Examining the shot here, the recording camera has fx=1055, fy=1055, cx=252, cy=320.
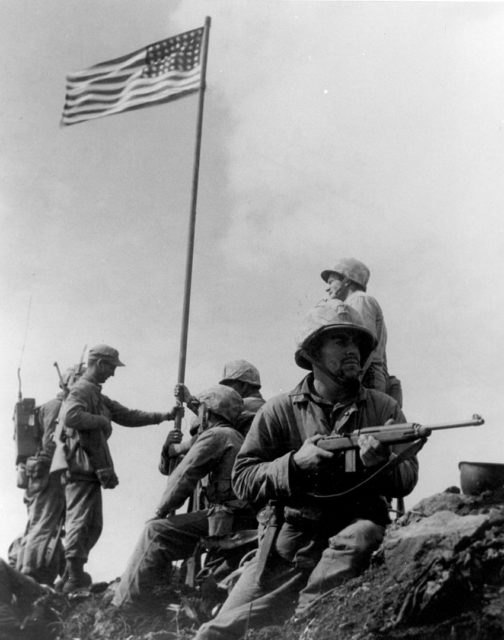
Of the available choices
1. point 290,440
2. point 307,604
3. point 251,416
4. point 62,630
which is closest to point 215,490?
point 251,416

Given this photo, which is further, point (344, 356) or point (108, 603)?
point (108, 603)

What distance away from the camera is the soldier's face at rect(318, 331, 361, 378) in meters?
6.76

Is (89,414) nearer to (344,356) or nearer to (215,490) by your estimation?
(215,490)

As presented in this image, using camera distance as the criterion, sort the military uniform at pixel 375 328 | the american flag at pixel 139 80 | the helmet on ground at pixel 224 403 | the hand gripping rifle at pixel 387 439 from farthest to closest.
Answer: 1. the american flag at pixel 139 80
2. the helmet on ground at pixel 224 403
3. the military uniform at pixel 375 328
4. the hand gripping rifle at pixel 387 439

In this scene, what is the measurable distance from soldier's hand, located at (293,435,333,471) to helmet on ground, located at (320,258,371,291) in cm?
410

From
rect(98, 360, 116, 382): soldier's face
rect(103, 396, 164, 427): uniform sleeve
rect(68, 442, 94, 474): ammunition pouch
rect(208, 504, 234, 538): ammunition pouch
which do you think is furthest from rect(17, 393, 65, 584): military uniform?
rect(208, 504, 234, 538): ammunition pouch

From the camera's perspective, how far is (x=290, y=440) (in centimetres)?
680

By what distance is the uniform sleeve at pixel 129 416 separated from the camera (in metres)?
12.9

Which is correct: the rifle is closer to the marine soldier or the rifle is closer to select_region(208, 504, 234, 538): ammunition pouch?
the marine soldier

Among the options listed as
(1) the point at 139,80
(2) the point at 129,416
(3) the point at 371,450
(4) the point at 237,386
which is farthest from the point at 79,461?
(3) the point at 371,450

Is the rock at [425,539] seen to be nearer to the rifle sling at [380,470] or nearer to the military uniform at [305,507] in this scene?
the military uniform at [305,507]

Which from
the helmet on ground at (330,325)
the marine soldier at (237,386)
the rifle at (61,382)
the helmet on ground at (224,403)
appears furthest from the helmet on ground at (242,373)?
the helmet on ground at (330,325)

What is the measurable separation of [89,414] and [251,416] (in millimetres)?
2743

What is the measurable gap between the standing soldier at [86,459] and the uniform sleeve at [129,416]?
212 mm
